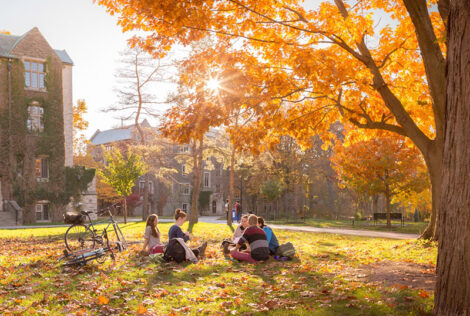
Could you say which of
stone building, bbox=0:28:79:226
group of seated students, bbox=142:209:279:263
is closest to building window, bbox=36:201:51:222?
stone building, bbox=0:28:79:226

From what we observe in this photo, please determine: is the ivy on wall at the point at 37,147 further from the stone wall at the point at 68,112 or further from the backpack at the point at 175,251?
the backpack at the point at 175,251

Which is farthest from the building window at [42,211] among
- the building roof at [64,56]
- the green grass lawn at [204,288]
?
the green grass lawn at [204,288]

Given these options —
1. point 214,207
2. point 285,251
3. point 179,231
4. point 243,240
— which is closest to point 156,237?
point 179,231

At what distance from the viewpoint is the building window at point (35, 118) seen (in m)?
33.8

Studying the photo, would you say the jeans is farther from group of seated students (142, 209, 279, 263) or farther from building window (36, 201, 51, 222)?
building window (36, 201, 51, 222)

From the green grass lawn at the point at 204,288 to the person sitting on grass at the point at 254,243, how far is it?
10.6 inches

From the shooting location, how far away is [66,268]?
30.8 ft

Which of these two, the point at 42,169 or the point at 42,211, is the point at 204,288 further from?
the point at 42,169

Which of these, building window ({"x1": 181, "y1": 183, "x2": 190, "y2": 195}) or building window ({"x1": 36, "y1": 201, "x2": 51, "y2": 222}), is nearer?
building window ({"x1": 36, "y1": 201, "x2": 51, "y2": 222})

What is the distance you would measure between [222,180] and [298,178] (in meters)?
27.1

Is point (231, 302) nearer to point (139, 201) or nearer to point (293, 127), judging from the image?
point (293, 127)

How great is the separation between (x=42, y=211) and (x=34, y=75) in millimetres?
10576

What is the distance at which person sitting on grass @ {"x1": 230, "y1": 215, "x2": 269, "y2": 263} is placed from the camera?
11.2m

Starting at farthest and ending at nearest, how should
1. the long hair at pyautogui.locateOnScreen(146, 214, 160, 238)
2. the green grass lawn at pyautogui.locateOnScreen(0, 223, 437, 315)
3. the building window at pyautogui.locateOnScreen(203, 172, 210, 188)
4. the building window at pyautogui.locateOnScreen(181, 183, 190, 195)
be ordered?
1. the building window at pyautogui.locateOnScreen(203, 172, 210, 188)
2. the building window at pyautogui.locateOnScreen(181, 183, 190, 195)
3. the long hair at pyautogui.locateOnScreen(146, 214, 160, 238)
4. the green grass lawn at pyautogui.locateOnScreen(0, 223, 437, 315)
